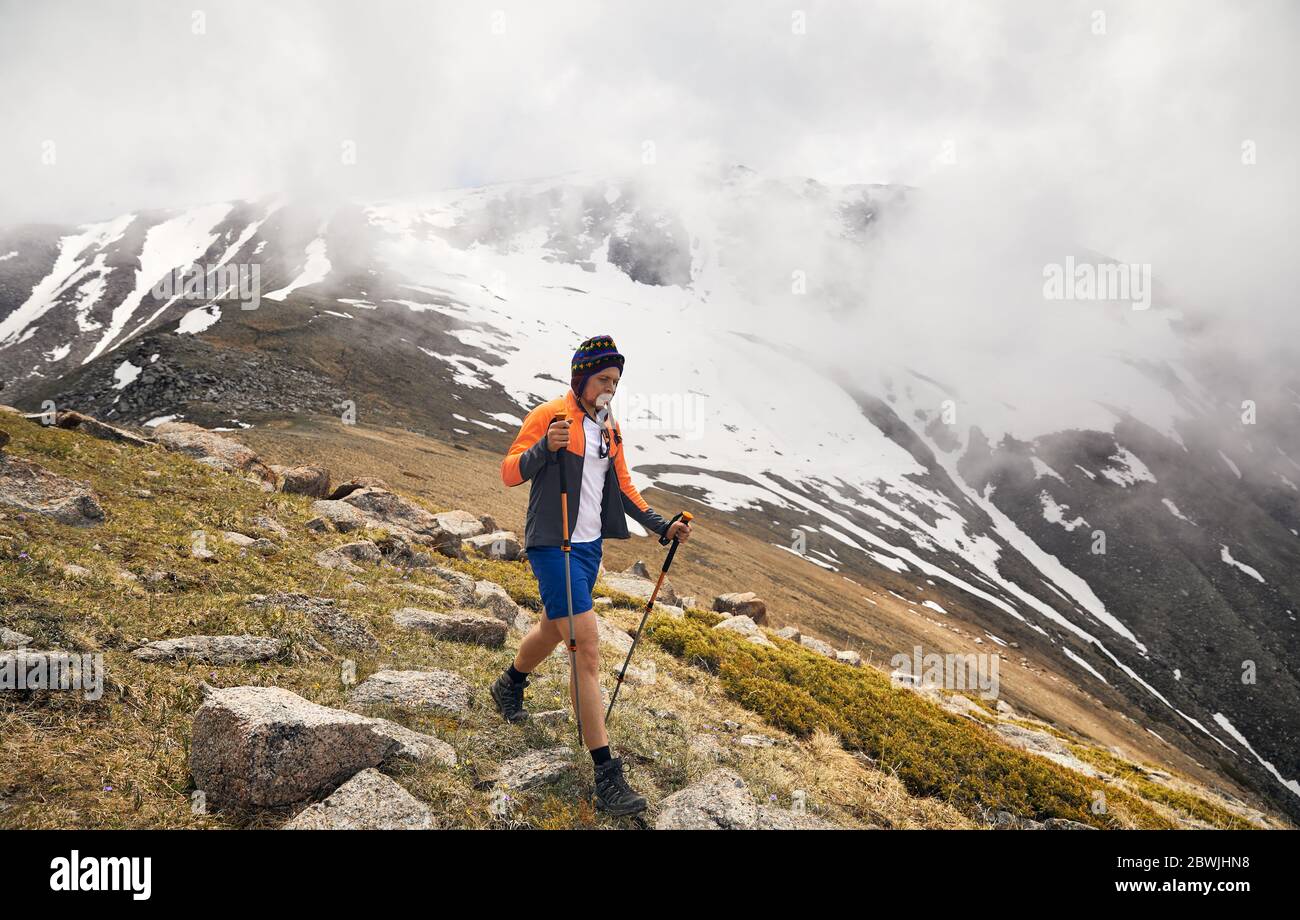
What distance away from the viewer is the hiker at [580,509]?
484 cm

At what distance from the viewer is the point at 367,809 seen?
146 inches

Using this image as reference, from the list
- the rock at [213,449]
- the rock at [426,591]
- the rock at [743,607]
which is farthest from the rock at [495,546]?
the rock at [743,607]

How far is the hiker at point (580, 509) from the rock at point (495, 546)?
475 inches

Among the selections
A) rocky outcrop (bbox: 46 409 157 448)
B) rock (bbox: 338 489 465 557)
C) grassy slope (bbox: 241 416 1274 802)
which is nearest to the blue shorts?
rock (bbox: 338 489 465 557)

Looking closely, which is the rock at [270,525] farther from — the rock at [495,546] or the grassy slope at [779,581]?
the grassy slope at [779,581]

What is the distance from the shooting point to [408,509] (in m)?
16.2

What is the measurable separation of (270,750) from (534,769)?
77.0 inches

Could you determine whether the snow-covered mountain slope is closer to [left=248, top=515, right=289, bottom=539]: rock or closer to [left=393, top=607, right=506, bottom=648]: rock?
[left=248, top=515, right=289, bottom=539]: rock

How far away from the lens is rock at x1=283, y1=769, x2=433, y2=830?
3625mm

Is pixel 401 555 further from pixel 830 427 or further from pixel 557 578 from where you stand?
pixel 830 427

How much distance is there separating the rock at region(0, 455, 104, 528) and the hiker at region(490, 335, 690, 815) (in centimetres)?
776

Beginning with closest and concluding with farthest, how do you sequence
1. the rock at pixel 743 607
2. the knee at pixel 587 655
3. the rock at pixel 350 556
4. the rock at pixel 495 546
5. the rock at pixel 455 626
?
the knee at pixel 587 655
the rock at pixel 455 626
the rock at pixel 350 556
the rock at pixel 495 546
the rock at pixel 743 607

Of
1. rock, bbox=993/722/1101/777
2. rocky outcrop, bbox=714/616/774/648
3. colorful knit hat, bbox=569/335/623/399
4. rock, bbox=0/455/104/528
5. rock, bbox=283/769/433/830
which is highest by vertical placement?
colorful knit hat, bbox=569/335/623/399
